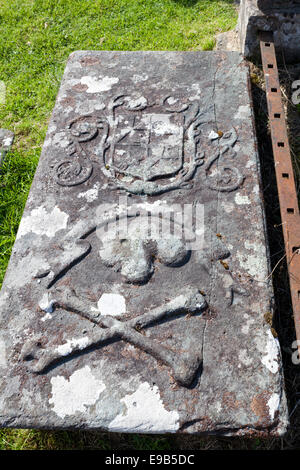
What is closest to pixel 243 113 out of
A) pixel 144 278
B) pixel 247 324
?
pixel 144 278

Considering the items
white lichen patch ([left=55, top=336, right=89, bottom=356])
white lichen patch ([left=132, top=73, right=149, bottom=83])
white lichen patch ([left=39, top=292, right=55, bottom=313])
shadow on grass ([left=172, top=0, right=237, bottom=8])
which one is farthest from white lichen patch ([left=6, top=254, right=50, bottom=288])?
shadow on grass ([left=172, top=0, right=237, bottom=8])

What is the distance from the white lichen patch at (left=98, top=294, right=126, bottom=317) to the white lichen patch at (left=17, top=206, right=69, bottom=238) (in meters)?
0.49

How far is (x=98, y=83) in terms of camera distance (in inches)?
117

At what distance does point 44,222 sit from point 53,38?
9.75 feet

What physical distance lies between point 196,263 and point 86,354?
2.23ft

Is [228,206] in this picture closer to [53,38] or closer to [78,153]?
[78,153]

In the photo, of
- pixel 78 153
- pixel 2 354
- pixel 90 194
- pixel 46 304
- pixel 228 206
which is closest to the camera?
pixel 2 354

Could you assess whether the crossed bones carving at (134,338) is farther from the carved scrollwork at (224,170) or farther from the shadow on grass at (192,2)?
the shadow on grass at (192,2)

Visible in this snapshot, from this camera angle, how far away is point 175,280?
2098 mm

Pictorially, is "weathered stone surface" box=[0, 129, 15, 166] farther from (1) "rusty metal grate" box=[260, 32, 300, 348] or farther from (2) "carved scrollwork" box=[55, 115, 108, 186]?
(1) "rusty metal grate" box=[260, 32, 300, 348]

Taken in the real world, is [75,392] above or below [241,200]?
below

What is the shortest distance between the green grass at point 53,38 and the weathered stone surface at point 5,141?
55 mm

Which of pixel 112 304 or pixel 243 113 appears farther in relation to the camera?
pixel 243 113

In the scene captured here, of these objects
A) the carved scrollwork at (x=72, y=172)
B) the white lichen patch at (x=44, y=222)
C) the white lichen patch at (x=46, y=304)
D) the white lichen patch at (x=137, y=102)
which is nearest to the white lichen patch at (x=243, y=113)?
the white lichen patch at (x=137, y=102)
